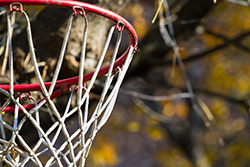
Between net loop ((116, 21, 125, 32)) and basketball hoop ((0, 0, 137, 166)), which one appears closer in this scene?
basketball hoop ((0, 0, 137, 166))

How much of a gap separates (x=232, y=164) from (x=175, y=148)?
1.14 metres

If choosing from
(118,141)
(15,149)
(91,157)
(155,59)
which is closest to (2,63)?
(15,149)

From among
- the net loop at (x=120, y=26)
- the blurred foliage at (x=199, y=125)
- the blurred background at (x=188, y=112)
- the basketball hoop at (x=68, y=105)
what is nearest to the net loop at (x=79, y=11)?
the basketball hoop at (x=68, y=105)

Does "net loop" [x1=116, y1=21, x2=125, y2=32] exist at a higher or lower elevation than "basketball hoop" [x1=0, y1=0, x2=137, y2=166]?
higher

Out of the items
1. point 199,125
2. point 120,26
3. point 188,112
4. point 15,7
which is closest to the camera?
point 15,7

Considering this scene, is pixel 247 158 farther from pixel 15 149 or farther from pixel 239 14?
pixel 15 149

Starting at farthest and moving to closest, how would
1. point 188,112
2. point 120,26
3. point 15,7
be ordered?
point 188,112 < point 120,26 < point 15,7

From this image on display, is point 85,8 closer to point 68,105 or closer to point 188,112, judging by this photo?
point 68,105

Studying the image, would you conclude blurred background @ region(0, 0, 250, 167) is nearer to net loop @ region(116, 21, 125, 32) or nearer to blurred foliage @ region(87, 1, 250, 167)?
blurred foliage @ region(87, 1, 250, 167)

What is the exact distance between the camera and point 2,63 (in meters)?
2.35

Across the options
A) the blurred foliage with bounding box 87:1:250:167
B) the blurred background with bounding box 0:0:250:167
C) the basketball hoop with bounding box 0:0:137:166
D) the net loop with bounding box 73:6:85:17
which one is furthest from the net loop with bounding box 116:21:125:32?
the blurred foliage with bounding box 87:1:250:167

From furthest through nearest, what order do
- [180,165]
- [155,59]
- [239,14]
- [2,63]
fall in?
[180,165] → [239,14] → [155,59] → [2,63]

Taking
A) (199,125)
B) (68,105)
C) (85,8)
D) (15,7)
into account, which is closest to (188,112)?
(199,125)

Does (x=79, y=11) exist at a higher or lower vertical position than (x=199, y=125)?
higher
